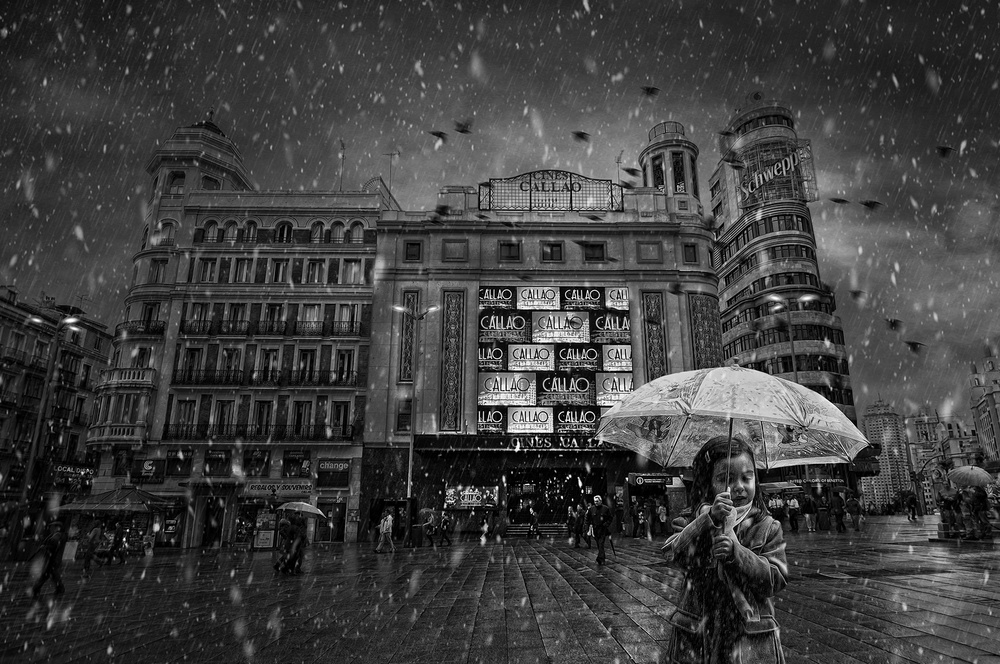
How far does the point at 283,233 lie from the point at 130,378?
12537 millimetres

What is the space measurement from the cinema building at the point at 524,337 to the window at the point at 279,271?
590 centimetres

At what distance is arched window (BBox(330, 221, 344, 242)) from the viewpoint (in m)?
39.9

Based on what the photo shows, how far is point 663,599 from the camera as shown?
9414mm

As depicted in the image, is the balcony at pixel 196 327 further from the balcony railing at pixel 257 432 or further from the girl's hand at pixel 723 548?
the girl's hand at pixel 723 548

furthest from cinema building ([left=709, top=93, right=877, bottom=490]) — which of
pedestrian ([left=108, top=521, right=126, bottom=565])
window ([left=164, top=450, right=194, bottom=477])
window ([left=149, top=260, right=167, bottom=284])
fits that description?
pedestrian ([left=108, top=521, right=126, bottom=565])

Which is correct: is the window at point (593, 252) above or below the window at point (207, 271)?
above

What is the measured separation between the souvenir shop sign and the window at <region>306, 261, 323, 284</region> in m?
15.4

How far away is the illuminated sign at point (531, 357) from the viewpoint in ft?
119

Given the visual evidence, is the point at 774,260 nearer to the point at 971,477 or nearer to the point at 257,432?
the point at 971,477

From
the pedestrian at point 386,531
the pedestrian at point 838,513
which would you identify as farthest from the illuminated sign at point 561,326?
the pedestrian at point 386,531

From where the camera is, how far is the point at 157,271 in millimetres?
39125

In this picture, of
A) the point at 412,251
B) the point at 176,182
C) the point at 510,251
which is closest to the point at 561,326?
the point at 510,251

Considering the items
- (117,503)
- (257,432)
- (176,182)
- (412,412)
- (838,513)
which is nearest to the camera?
(117,503)

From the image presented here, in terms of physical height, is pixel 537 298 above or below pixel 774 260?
below
